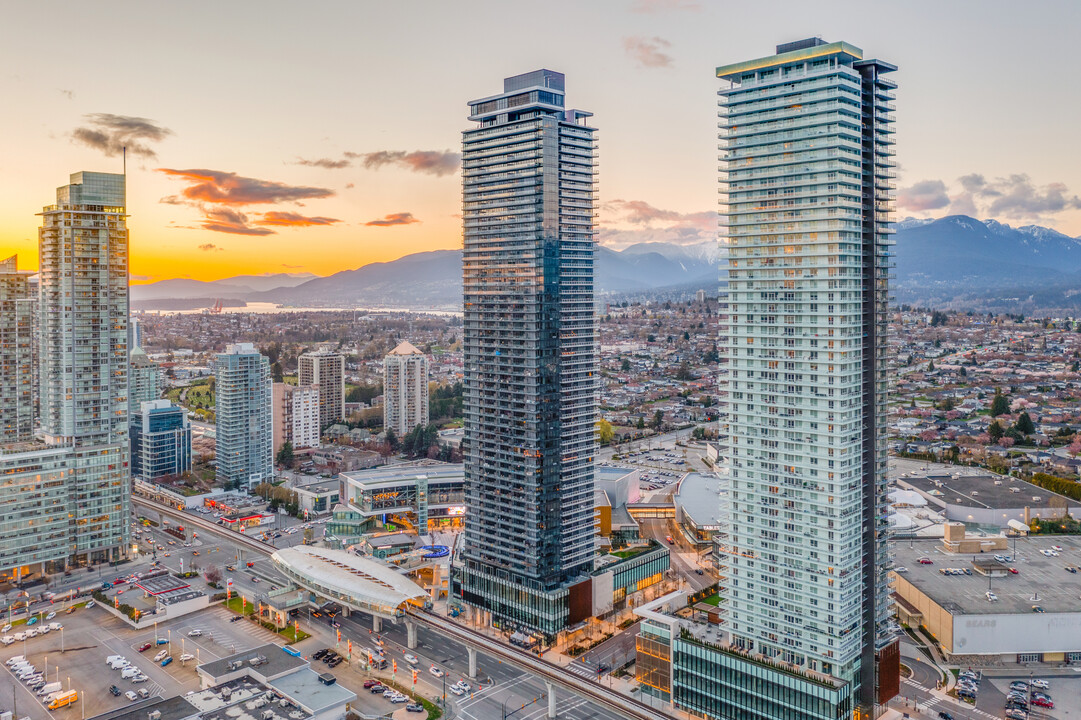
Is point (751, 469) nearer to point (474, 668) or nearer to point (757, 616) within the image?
point (757, 616)

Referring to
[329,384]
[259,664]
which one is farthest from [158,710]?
[329,384]

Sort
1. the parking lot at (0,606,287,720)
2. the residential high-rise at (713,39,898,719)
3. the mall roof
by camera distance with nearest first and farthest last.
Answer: the residential high-rise at (713,39,898,719) < the parking lot at (0,606,287,720) < the mall roof

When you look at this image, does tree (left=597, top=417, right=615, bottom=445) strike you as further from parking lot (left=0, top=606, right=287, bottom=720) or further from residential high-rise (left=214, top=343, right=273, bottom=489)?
parking lot (left=0, top=606, right=287, bottom=720)

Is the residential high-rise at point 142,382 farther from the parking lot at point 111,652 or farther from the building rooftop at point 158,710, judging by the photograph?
the building rooftop at point 158,710

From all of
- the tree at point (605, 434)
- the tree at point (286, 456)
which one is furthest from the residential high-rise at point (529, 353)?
the tree at point (605, 434)

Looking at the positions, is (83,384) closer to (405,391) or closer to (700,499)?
(700,499)

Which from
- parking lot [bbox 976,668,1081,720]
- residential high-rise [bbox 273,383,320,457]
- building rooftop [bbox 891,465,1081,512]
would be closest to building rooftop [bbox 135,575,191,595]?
residential high-rise [bbox 273,383,320,457]

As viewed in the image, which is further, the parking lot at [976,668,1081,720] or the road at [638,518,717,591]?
Result: the road at [638,518,717,591]
